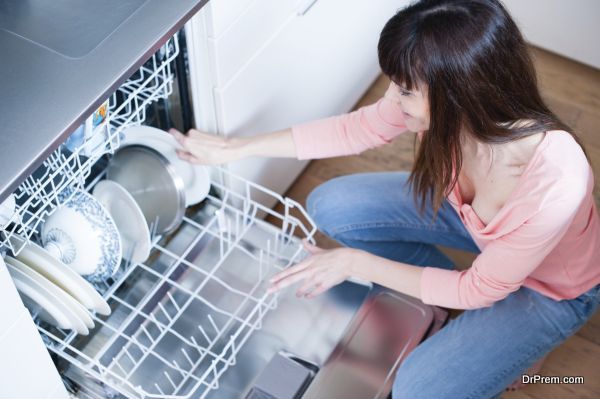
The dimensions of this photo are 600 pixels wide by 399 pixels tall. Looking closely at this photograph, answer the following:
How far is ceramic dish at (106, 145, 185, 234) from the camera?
142 cm

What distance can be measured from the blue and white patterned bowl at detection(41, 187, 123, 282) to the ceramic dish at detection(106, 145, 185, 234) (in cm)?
15

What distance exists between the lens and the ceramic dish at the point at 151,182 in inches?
55.8

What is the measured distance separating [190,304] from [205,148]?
0.31 m

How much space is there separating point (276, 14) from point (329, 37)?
0.30m

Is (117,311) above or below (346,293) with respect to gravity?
below

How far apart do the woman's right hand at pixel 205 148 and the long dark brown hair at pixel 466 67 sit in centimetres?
39

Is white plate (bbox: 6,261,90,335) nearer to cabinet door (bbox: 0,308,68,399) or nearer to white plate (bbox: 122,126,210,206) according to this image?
cabinet door (bbox: 0,308,68,399)

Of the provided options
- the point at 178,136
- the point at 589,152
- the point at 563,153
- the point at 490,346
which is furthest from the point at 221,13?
the point at 589,152

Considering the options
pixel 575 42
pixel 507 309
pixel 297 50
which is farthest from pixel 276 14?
pixel 575 42

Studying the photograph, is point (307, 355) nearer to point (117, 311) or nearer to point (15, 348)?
point (117, 311)

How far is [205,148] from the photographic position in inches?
54.7

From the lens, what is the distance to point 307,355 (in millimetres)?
1468

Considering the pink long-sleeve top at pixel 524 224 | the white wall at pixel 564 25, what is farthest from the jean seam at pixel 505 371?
the white wall at pixel 564 25

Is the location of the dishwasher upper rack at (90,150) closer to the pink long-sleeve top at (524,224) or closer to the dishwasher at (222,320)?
the dishwasher at (222,320)
